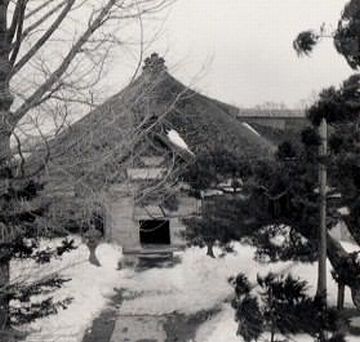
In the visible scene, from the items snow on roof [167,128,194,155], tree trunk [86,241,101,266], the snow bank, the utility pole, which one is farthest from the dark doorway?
the utility pole

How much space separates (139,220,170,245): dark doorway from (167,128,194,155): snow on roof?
126 inches

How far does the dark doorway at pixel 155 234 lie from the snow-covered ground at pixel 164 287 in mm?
1862

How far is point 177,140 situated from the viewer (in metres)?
19.4

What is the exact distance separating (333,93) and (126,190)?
3904 mm

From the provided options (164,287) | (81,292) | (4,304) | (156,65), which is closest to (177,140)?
(164,287)

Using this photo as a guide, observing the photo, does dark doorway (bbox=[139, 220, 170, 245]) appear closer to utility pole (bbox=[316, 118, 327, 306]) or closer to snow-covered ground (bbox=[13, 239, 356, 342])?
snow-covered ground (bbox=[13, 239, 356, 342])

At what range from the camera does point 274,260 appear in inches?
515

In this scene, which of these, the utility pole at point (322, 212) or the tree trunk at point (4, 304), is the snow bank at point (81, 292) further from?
the utility pole at point (322, 212)

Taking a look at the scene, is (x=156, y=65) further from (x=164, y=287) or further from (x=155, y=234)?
(x=155, y=234)

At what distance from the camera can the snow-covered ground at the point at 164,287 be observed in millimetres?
13805

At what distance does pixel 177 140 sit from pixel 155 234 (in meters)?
4.86

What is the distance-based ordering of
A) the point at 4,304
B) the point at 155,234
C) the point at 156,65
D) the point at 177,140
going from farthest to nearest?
the point at 155,234 → the point at 177,140 → the point at 156,65 → the point at 4,304

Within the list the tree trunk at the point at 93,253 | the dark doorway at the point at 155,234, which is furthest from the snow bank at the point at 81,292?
the dark doorway at the point at 155,234

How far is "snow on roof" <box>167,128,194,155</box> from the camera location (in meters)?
18.8
